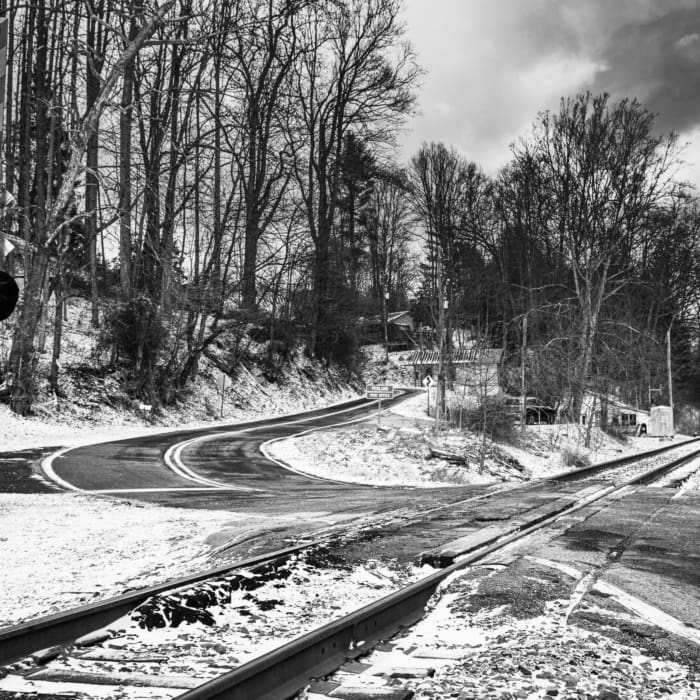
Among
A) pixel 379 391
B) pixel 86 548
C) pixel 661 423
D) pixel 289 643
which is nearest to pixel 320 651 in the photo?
pixel 289 643

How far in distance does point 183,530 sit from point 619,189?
28.8 meters

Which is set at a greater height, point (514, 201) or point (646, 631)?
point (514, 201)

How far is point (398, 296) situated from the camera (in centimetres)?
7844

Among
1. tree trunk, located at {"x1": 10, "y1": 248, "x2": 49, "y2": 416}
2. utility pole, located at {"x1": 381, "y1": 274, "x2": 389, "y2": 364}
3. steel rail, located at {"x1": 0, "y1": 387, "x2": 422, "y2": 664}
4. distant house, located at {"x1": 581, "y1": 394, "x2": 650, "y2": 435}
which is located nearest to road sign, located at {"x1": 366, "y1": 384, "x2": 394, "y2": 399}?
tree trunk, located at {"x1": 10, "y1": 248, "x2": 49, "y2": 416}

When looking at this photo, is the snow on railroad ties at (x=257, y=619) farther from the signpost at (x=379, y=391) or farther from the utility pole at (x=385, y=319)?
the utility pole at (x=385, y=319)

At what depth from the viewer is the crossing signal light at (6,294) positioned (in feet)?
20.2

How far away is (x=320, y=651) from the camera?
405 cm

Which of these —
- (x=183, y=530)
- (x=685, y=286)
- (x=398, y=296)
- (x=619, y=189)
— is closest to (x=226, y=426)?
(x=619, y=189)

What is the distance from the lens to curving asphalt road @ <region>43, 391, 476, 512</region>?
41.2 ft

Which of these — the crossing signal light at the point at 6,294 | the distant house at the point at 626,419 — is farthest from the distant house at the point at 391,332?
the crossing signal light at the point at 6,294

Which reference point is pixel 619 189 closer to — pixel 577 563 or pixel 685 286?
pixel 685 286

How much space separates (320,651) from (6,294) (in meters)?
4.08

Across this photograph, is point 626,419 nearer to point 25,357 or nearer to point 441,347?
point 441,347

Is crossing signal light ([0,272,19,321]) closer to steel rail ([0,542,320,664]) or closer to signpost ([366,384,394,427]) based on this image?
steel rail ([0,542,320,664])
